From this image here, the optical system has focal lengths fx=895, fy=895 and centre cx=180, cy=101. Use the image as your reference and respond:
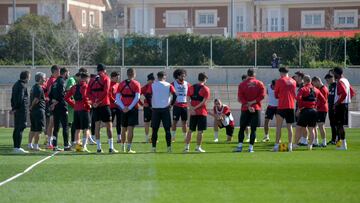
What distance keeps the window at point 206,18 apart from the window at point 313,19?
6.72 meters

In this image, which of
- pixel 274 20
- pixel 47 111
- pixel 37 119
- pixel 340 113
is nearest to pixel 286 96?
pixel 340 113

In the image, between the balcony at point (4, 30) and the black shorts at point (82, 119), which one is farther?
the balcony at point (4, 30)

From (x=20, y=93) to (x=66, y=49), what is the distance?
1216 inches

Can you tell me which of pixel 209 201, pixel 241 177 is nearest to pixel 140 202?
pixel 209 201

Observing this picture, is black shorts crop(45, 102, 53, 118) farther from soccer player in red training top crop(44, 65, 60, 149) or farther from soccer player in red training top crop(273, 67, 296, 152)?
soccer player in red training top crop(273, 67, 296, 152)

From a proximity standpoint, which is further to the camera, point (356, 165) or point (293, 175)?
point (356, 165)

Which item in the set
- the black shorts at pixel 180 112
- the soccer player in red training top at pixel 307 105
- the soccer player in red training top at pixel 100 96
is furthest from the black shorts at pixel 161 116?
the soccer player in red training top at pixel 307 105

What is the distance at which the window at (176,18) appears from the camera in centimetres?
6850

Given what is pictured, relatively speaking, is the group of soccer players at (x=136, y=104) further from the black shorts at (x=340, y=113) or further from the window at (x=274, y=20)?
the window at (x=274, y=20)

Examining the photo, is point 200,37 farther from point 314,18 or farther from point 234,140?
point 234,140

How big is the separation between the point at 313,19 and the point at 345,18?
8.40 ft

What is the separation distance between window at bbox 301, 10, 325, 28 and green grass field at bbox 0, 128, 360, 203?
4483cm

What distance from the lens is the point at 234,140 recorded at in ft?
89.7

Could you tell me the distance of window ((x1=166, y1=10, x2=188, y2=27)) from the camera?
6850 centimetres
